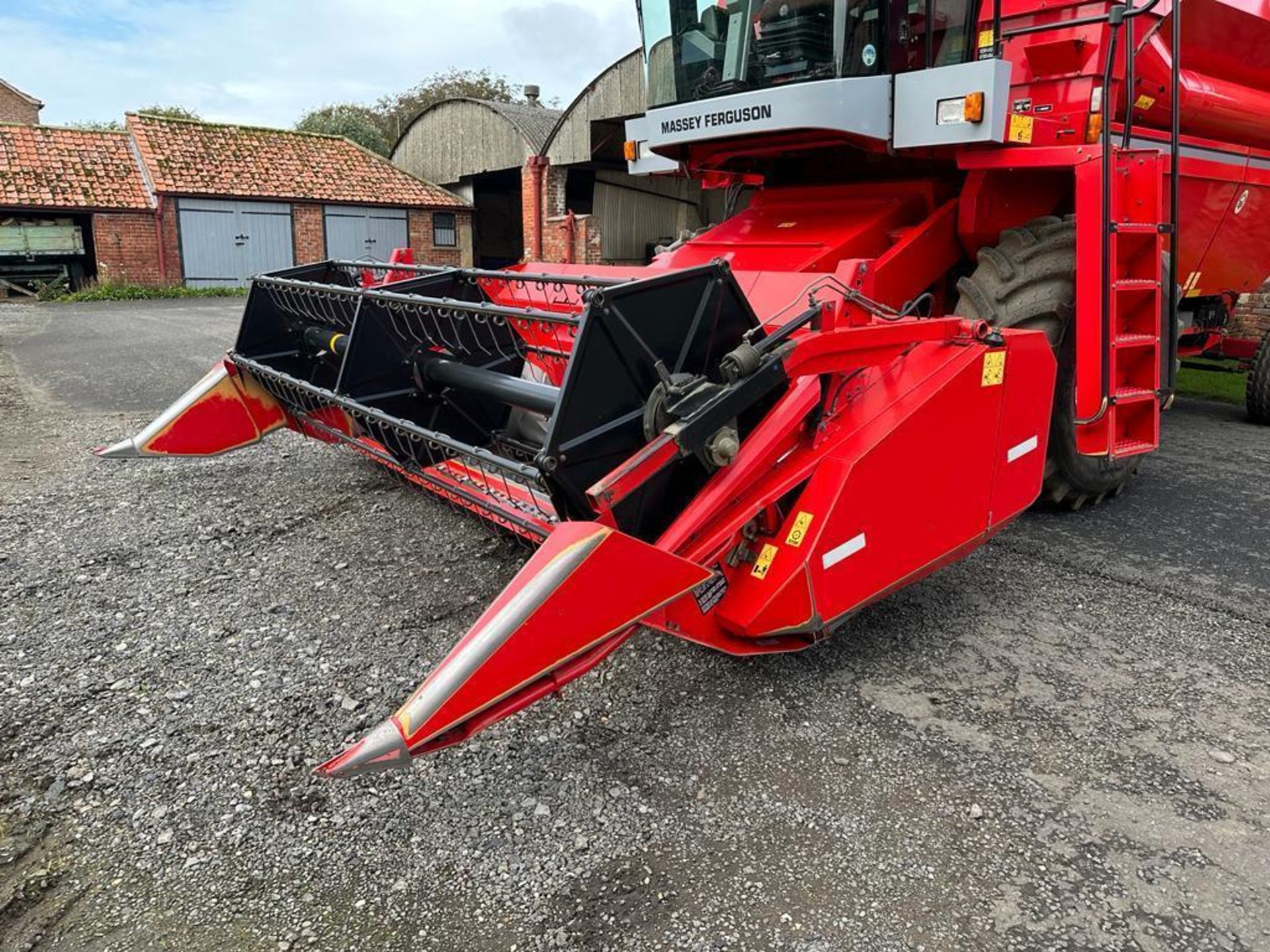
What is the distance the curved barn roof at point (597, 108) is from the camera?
13281 mm

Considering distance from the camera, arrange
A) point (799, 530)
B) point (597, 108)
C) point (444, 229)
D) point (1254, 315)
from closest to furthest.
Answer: point (799, 530) < point (1254, 315) < point (597, 108) < point (444, 229)

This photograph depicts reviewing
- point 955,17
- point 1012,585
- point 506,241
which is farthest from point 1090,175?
point 506,241

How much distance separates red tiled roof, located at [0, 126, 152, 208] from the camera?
17266 millimetres

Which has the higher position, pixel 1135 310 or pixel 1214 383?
pixel 1135 310

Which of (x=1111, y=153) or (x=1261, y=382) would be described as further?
(x=1261, y=382)

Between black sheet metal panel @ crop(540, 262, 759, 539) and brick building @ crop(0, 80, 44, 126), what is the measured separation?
146 feet

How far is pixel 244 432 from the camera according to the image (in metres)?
4.38

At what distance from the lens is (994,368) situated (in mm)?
2961

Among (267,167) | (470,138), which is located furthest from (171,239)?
(470,138)

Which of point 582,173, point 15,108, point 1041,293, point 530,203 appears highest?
point 15,108

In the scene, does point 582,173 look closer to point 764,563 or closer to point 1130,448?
point 1130,448

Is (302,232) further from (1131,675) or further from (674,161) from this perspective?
(1131,675)

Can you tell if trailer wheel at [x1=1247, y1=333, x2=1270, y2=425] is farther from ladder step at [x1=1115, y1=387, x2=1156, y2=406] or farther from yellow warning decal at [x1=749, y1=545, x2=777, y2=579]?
yellow warning decal at [x1=749, y1=545, x2=777, y2=579]

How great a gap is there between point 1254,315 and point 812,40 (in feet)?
14.9
